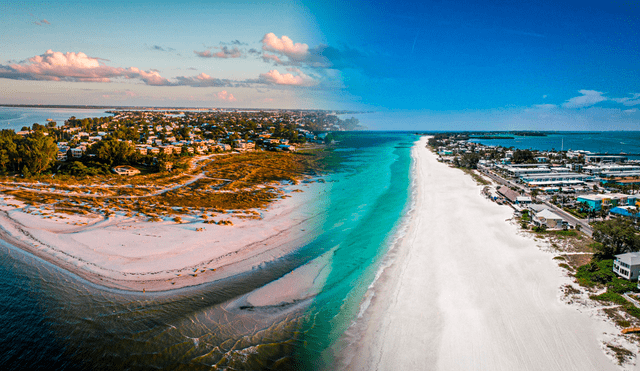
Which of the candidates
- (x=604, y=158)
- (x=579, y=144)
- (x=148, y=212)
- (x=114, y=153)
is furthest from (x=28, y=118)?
(x=579, y=144)

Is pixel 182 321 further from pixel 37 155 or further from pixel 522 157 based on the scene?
pixel 522 157

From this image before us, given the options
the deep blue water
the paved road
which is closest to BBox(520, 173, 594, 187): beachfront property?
the paved road

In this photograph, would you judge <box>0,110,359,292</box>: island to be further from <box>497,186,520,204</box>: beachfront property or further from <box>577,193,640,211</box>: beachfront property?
<box>577,193,640,211</box>: beachfront property

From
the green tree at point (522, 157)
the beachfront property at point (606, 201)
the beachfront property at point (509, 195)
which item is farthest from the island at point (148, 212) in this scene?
the green tree at point (522, 157)

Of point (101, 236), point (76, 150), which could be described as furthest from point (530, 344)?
point (76, 150)

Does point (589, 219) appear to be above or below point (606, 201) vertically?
below

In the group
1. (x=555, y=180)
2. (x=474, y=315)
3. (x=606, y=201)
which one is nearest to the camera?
(x=474, y=315)

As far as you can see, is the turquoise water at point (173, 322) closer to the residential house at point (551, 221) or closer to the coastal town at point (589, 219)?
the coastal town at point (589, 219)
